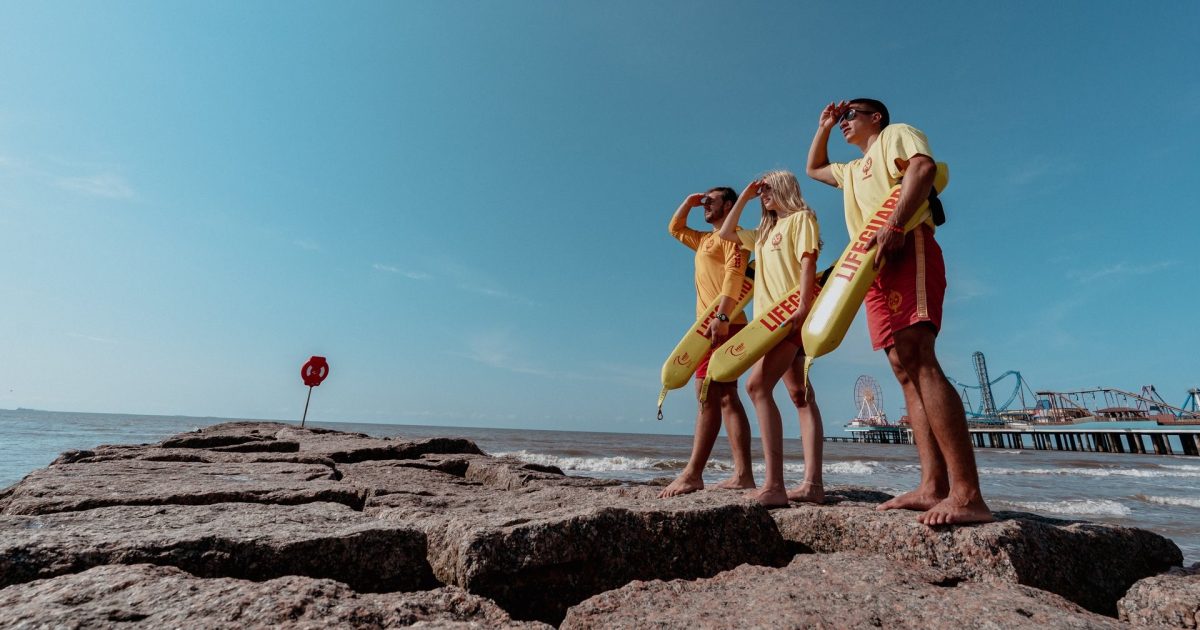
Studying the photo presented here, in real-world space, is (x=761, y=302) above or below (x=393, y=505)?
above

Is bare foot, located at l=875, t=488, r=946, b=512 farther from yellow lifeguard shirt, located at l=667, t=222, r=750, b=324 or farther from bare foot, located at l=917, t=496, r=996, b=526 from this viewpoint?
yellow lifeguard shirt, located at l=667, t=222, r=750, b=324

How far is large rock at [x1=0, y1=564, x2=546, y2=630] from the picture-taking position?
1028 millimetres

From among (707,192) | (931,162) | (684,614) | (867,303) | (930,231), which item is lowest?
(684,614)

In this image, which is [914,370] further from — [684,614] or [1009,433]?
[1009,433]

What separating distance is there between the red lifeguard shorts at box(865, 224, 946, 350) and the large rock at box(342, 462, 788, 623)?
957 mm

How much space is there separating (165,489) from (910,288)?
3545 mm

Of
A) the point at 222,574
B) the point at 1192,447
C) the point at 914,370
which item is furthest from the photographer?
the point at 1192,447

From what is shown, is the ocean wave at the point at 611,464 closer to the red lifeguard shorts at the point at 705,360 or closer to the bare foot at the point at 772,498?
the red lifeguard shorts at the point at 705,360

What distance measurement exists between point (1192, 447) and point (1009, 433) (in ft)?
51.2

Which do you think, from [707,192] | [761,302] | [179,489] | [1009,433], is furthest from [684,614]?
[1009,433]

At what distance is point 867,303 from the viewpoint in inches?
95.3

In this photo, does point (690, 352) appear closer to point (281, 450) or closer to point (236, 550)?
point (236, 550)

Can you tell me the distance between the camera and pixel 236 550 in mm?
1466

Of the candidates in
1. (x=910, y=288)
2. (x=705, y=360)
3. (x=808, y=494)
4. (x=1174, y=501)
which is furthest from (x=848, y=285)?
(x=1174, y=501)
